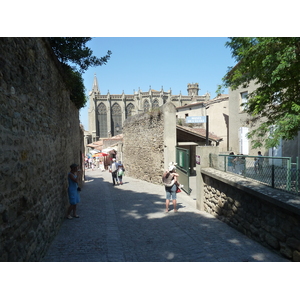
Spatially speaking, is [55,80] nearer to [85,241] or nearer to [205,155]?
[85,241]

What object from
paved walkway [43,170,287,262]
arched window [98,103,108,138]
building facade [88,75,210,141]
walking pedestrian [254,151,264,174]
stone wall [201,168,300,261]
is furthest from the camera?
arched window [98,103,108,138]

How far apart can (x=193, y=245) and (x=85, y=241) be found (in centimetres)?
210

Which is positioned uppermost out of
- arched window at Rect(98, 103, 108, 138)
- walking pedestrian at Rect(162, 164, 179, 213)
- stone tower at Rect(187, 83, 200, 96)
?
stone tower at Rect(187, 83, 200, 96)

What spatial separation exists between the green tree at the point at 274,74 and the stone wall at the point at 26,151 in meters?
5.07

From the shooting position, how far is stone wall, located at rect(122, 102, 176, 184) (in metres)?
14.8

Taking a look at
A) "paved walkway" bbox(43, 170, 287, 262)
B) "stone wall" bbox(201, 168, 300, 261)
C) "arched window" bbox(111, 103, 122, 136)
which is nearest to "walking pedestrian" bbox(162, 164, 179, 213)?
"paved walkway" bbox(43, 170, 287, 262)

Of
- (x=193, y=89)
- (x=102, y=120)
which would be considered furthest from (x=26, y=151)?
(x=193, y=89)

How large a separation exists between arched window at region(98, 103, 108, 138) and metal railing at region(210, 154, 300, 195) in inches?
3117

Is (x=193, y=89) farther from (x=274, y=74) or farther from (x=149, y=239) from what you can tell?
(x=149, y=239)

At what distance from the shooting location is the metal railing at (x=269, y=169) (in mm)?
4965

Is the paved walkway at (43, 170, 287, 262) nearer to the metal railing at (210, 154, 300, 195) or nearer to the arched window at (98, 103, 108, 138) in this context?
the metal railing at (210, 154, 300, 195)

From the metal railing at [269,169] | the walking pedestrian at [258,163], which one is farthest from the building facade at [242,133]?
the walking pedestrian at [258,163]

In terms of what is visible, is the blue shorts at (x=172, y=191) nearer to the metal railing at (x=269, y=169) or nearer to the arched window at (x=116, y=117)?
the metal railing at (x=269, y=169)

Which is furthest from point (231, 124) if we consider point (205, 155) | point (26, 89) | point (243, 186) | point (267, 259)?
point (26, 89)
